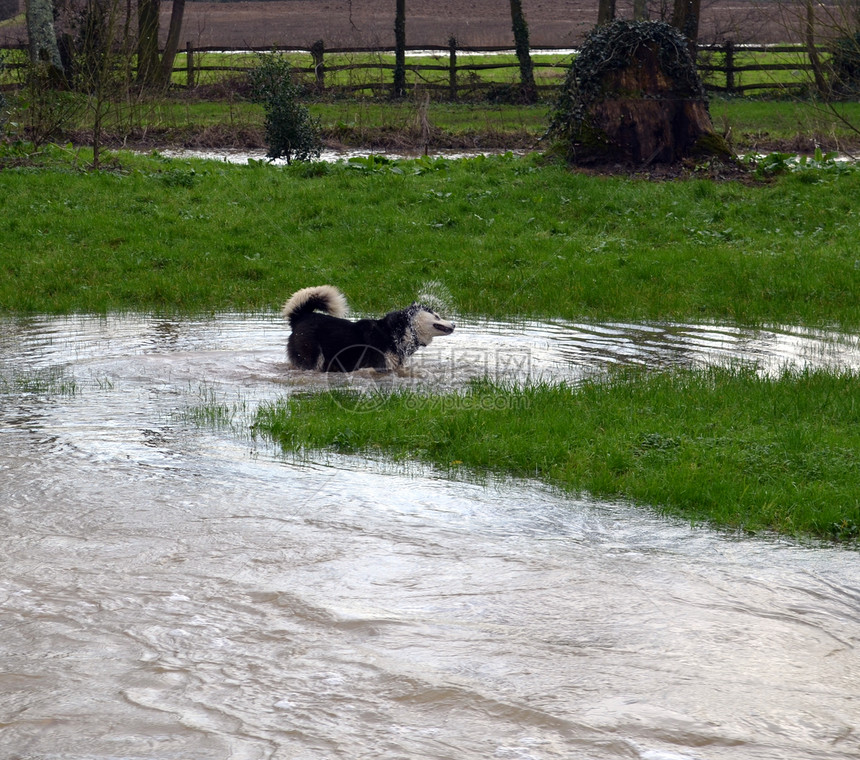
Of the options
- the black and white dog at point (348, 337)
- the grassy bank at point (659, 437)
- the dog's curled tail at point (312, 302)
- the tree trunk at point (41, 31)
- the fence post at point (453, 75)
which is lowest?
the grassy bank at point (659, 437)

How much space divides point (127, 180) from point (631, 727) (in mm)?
18132

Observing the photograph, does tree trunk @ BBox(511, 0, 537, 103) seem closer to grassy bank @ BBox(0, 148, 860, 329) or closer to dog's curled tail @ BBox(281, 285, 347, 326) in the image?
grassy bank @ BBox(0, 148, 860, 329)

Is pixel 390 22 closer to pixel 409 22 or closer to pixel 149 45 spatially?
pixel 409 22

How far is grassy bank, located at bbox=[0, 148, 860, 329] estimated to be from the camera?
47.1 feet

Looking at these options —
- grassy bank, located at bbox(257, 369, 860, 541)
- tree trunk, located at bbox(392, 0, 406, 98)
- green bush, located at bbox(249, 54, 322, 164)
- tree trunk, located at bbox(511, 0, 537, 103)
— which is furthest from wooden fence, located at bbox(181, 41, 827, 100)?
grassy bank, located at bbox(257, 369, 860, 541)

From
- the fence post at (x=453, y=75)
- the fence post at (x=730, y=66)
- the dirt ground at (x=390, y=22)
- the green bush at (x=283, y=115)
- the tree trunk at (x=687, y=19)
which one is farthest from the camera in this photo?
the dirt ground at (x=390, y=22)

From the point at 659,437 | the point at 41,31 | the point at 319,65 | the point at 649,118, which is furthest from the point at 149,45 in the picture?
the point at 659,437

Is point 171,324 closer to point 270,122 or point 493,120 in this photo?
point 270,122

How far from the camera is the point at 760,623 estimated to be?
541cm

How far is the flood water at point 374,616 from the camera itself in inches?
175

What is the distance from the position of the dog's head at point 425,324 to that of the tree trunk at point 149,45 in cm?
2029

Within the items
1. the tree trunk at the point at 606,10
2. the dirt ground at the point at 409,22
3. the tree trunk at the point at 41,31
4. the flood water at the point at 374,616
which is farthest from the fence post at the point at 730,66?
the flood water at the point at 374,616

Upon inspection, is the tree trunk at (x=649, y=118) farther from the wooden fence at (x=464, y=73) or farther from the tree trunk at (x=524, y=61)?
the tree trunk at (x=524, y=61)

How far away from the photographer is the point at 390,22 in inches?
2549
